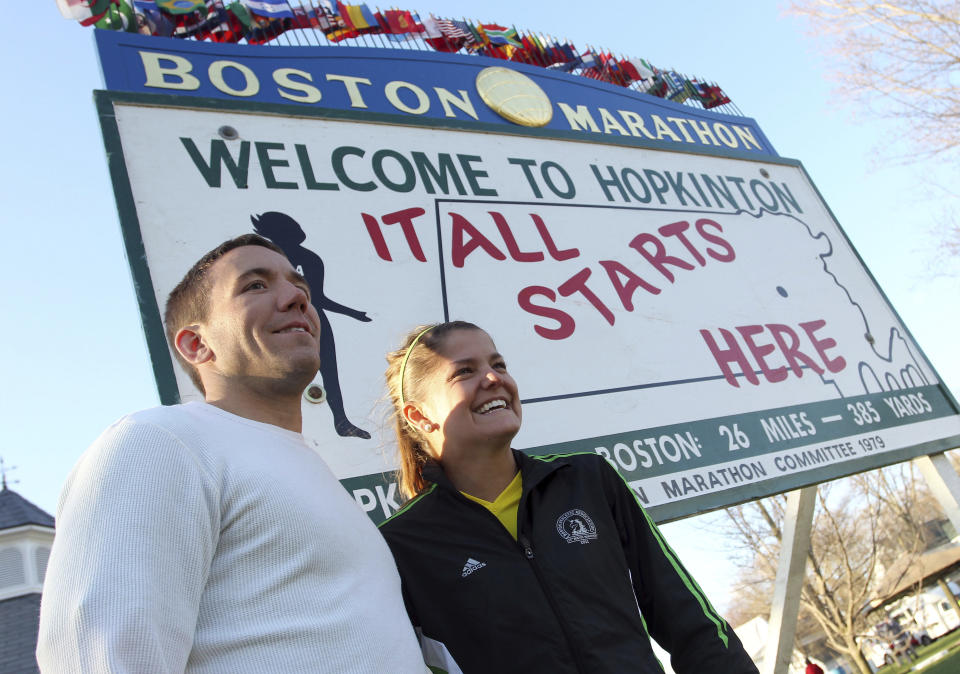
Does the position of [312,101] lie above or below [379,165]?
above

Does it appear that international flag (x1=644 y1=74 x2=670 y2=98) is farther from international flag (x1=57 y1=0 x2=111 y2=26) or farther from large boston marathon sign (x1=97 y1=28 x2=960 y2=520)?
international flag (x1=57 y1=0 x2=111 y2=26)

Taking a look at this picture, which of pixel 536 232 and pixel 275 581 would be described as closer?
pixel 275 581

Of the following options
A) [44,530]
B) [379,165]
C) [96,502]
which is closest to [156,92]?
[379,165]

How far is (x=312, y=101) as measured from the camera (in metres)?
3.45

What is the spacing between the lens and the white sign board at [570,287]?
2.61m

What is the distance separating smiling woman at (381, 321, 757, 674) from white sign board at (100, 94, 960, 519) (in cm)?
58

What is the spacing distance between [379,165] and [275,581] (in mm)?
2323

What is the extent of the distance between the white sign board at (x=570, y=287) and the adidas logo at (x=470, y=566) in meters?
0.76

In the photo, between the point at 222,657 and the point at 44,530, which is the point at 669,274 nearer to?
the point at 222,657

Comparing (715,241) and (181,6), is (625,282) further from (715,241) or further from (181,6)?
(181,6)

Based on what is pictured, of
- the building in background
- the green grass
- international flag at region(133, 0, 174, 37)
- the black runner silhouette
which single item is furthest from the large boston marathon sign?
the building in background

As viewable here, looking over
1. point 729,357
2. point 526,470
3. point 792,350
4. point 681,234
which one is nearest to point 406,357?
point 526,470

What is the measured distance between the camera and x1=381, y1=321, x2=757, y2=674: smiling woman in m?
1.45

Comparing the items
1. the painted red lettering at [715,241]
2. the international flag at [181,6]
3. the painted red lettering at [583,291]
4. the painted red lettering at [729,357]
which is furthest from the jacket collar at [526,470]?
the international flag at [181,6]
